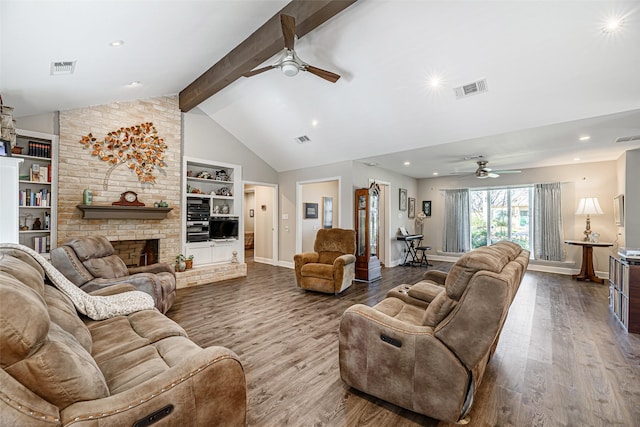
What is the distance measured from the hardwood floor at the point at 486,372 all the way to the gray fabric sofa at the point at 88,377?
0.76 m

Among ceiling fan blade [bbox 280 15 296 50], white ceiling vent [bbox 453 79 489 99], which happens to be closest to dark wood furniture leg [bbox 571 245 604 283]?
white ceiling vent [bbox 453 79 489 99]

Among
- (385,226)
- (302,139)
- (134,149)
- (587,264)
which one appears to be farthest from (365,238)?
(134,149)

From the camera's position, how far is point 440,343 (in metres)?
1.64

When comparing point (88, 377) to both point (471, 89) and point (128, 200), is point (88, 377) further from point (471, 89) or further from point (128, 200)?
point (128, 200)

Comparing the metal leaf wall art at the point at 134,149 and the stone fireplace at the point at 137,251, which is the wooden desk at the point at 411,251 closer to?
the stone fireplace at the point at 137,251

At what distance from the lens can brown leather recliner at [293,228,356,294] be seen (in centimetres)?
443

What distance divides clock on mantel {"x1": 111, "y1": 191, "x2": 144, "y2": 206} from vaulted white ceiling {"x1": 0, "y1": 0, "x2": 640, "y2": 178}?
151 cm

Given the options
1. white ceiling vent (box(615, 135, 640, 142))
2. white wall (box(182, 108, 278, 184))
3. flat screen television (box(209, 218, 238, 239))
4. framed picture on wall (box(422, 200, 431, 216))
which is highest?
white wall (box(182, 108, 278, 184))

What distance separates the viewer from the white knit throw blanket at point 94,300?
6.38 ft

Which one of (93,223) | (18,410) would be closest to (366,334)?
(18,410)

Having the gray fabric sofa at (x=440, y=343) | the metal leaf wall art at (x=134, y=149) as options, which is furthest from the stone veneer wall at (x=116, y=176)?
the gray fabric sofa at (x=440, y=343)

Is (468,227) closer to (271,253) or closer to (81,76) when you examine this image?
(271,253)

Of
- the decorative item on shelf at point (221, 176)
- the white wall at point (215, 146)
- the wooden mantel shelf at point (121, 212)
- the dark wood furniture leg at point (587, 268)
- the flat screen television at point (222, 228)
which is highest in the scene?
the white wall at point (215, 146)

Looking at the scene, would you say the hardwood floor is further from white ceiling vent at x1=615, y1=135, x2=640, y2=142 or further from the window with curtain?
the window with curtain
